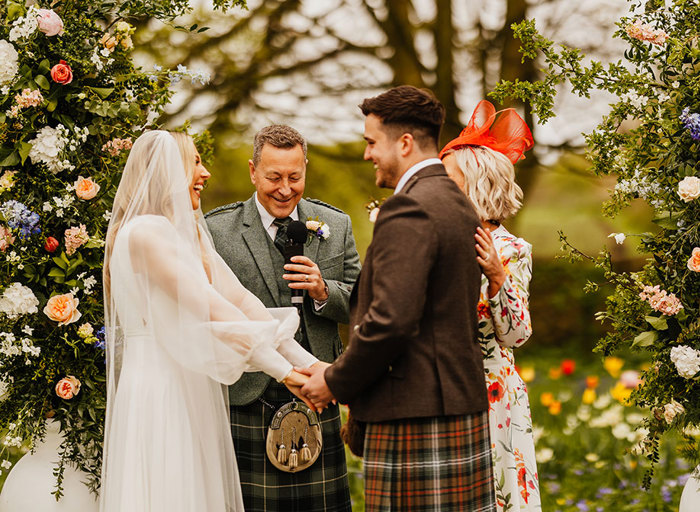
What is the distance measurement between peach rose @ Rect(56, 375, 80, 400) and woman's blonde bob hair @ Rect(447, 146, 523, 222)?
190cm

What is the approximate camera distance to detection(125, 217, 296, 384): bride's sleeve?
3172 mm

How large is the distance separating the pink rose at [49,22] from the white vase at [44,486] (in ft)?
5.68

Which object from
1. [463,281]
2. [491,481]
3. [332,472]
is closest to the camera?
[463,281]

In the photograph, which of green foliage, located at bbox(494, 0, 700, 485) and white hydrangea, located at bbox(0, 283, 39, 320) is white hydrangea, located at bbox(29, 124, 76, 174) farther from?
green foliage, located at bbox(494, 0, 700, 485)

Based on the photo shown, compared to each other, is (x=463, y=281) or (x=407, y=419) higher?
(x=463, y=281)

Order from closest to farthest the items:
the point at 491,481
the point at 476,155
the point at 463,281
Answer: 1. the point at 463,281
2. the point at 491,481
3. the point at 476,155

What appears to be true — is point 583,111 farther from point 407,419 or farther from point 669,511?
point 407,419

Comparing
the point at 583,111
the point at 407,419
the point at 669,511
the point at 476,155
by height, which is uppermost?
the point at 583,111

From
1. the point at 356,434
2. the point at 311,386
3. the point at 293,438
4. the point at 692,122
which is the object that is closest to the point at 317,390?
the point at 311,386

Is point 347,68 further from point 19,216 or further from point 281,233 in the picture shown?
point 19,216

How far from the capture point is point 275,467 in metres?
3.65

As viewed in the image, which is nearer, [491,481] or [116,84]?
[491,481]

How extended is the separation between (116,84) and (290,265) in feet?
3.89

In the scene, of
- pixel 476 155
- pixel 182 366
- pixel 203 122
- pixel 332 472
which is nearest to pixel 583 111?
pixel 203 122
